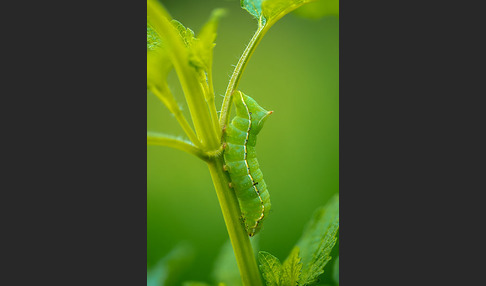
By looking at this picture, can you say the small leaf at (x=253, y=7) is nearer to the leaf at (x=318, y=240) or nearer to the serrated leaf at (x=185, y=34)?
the serrated leaf at (x=185, y=34)

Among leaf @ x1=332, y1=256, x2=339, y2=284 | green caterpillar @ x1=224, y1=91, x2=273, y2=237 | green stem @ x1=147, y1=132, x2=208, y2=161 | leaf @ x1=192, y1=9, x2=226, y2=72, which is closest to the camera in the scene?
leaf @ x1=192, y1=9, x2=226, y2=72

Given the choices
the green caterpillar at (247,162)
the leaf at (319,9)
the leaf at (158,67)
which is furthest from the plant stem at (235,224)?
the leaf at (319,9)

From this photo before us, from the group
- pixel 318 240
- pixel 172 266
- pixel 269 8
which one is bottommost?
pixel 172 266

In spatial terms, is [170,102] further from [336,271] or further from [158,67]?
[336,271]

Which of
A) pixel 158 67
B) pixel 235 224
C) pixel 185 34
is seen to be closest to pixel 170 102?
pixel 158 67

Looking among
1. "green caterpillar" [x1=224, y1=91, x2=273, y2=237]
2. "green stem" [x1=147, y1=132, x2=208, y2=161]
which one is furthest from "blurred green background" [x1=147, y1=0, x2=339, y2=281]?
"green stem" [x1=147, y1=132, x2=208, y2=161]

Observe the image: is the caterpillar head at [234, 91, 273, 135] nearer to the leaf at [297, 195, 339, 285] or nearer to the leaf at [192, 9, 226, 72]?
the leaf at [192, 9, 226, 72]

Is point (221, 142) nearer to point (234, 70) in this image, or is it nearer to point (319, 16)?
point (234, 70)

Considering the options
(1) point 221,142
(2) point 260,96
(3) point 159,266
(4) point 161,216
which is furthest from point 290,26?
(3) point 159,266
